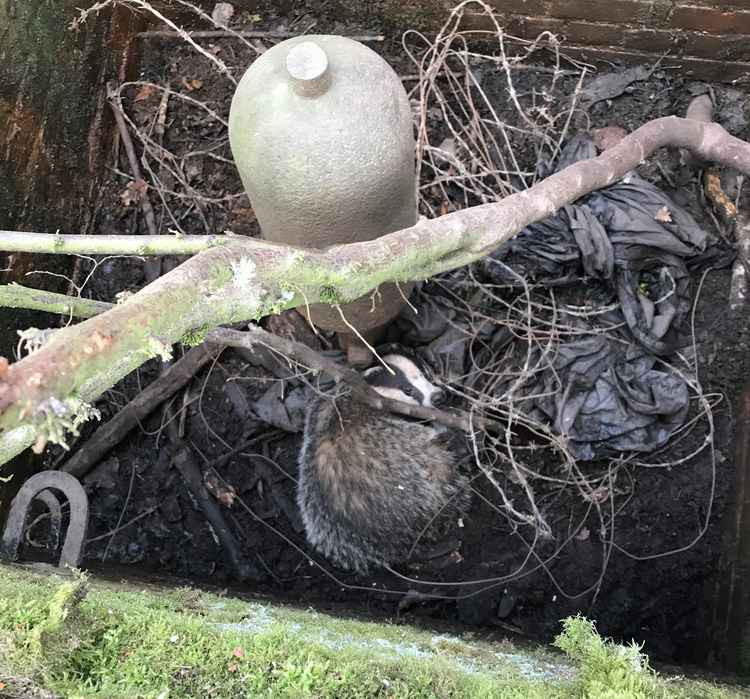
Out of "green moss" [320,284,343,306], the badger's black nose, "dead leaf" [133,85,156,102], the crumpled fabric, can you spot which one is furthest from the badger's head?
"dead leaf" [133,85,156,102]

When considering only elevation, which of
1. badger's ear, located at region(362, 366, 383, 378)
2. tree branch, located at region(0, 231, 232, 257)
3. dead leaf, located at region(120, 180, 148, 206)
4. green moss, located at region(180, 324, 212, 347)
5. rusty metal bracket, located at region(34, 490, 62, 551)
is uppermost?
tree branch, located at region(0, 231, 232, 257)

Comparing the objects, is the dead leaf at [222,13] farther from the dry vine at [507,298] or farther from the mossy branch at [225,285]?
the mossy branch at [225,285]

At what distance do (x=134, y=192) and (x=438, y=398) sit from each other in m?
1.91

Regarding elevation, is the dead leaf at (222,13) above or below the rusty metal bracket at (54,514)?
above

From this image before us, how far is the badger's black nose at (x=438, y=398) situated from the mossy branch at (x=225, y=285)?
3.56ft

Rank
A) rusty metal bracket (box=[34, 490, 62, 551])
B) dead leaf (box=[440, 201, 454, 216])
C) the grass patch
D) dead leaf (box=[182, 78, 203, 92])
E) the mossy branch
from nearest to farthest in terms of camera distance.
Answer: the mossy branch → the grass patch → rusty metal bracket (box=[34, 490, 62, 551]) → dead leaf (box=[440, 201, 454, 216]) → dead leaf (box=[182, 78, 203, 92])

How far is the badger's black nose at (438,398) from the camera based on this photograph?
10.0ft

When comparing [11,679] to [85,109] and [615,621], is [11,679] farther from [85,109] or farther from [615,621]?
[85,109]

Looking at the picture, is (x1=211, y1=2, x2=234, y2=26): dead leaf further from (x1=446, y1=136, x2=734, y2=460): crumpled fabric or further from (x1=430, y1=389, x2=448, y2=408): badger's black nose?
(x1=430, y1=389, x2=448, y2=408): badger's black nose

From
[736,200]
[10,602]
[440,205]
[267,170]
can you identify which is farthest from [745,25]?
[10,602]

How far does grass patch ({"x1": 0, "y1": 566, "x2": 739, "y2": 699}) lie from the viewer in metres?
1.39

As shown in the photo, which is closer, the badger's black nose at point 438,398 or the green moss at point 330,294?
the green moss at point 330,294

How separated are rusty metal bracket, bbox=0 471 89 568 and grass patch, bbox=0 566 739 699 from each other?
1.77 ft

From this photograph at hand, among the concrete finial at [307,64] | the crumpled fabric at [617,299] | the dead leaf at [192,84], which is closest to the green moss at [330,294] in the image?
the concrete finial at [307,64]
